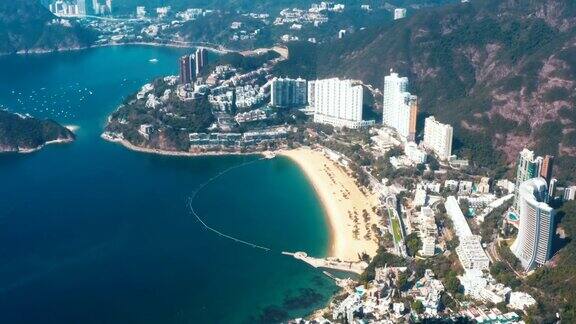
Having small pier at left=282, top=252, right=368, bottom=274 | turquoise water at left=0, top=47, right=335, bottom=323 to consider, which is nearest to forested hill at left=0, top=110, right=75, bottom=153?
turquoise water at left=0, top=47, right=335, bottom=323

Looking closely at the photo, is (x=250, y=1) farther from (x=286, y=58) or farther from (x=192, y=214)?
(x=192, y=214)

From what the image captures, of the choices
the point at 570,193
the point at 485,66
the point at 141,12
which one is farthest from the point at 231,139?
the point at 141,12

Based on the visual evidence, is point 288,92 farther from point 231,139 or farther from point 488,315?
point 488,315

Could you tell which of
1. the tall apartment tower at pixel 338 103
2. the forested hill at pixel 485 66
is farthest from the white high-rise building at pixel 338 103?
the forested hill at pixel 485 66

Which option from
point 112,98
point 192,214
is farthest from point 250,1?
point 192,214

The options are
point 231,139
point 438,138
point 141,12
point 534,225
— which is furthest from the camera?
point 141,12

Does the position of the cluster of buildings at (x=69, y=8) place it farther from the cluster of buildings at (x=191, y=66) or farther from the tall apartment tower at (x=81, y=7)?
the cluster of buildings at (x=191, y=66)
